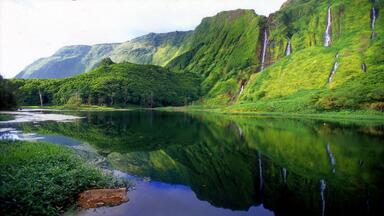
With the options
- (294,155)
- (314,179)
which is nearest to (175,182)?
(314,179)

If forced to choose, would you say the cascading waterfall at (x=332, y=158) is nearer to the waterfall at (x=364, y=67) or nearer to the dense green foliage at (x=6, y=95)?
the dense green foliage at (x=6, y=95)

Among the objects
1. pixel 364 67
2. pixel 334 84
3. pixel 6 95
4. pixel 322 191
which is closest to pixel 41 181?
pixel 6 95

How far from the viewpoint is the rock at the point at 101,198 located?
22250 mm

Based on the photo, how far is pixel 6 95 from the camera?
35500mm

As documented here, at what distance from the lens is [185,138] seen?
208 ft

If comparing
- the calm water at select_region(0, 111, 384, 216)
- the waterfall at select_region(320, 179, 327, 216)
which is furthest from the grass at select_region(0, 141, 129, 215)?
the waterfall at select_region(320, 179, 327, 216)

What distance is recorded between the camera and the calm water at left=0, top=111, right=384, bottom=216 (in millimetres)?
24016

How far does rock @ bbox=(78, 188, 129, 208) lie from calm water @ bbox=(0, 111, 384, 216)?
0.76 metres

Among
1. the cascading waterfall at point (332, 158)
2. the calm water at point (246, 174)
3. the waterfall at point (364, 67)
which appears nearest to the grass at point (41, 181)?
the calm water at point (246, 174)

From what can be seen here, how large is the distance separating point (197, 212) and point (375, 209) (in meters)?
12.8

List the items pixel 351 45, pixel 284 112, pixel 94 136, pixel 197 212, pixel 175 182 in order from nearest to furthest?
pixel 197 212
pixel 175 182
pixel 94 136
pixel 284 112
pixel 351 45

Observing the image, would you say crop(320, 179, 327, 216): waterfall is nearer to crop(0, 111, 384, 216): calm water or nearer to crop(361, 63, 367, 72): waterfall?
crop(0, 111, 384, 216): calm water

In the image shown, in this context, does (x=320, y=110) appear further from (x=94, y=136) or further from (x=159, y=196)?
(x=159, y=196)

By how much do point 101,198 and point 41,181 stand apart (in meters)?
4.36
